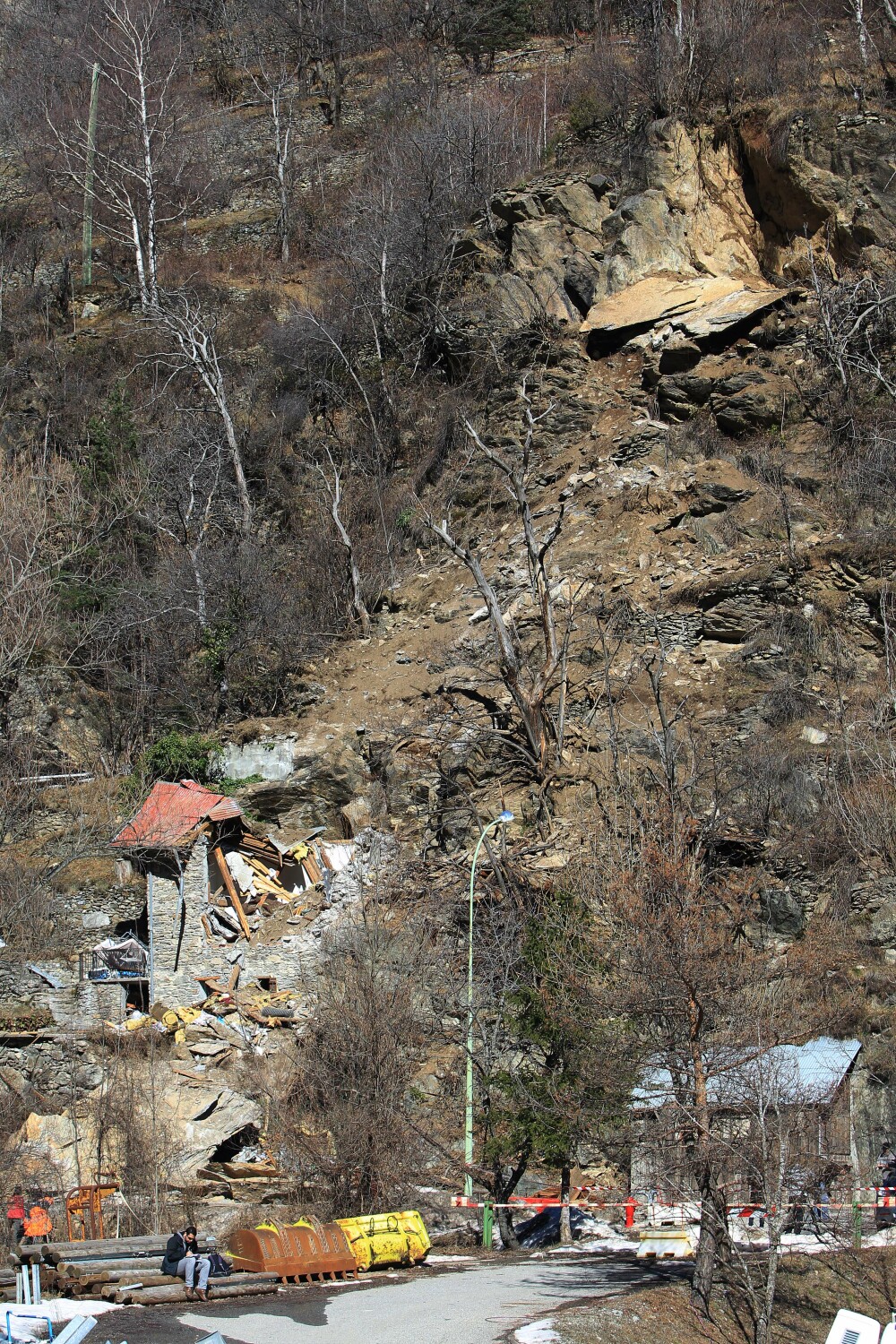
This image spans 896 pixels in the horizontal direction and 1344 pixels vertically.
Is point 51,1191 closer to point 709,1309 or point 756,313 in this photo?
point 709,1309

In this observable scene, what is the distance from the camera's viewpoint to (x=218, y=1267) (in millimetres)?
13984

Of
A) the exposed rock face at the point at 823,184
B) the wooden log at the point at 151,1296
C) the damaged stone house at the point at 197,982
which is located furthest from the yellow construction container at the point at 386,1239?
the exposed rock face at the point at 823,184

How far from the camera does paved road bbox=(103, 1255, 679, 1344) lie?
37.6 feet

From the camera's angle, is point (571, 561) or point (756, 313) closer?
point (571, 561)

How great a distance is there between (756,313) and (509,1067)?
20214 millimetres

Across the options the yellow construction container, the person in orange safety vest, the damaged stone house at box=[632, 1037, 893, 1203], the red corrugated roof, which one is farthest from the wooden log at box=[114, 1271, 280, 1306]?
the red corrugated roof

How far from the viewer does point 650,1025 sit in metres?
17.2

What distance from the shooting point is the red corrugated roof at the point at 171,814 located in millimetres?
27844

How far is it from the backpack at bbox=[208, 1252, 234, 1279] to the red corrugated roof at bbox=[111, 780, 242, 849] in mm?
13901

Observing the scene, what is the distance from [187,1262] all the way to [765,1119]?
6.07 m

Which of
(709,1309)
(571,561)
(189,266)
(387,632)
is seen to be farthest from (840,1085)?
(189,266)

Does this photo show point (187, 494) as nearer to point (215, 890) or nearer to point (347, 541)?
point (347, 541)

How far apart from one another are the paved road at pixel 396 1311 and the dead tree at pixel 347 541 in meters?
19.6

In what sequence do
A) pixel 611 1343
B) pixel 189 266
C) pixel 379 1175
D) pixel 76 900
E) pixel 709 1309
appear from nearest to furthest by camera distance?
pixel 611 1343 < pixel 709 1309 < pixel 379 1175 < pixel 76 900 < pixel 189 266
